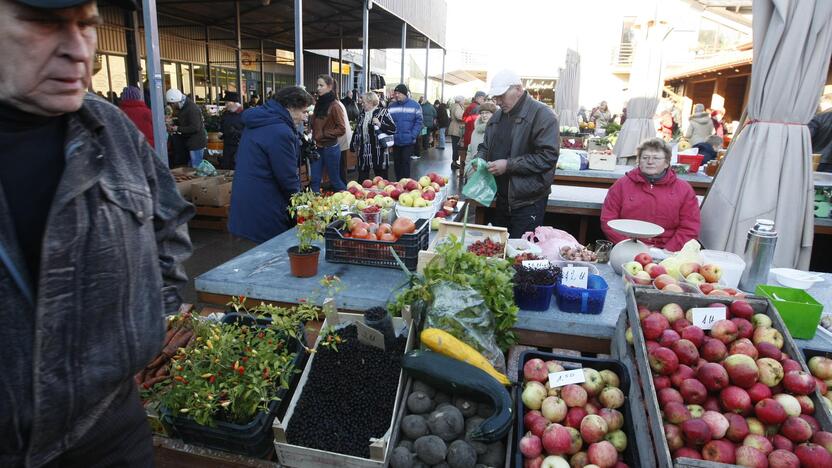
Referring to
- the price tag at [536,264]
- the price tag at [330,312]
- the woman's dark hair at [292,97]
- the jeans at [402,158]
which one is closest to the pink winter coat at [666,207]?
the price tag at [536,264]

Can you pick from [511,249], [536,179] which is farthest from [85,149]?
[536,179]

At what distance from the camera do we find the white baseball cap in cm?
410

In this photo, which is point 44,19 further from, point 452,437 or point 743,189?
point 743,189

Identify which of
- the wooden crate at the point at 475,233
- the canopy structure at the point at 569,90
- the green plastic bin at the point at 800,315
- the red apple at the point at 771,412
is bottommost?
the red apple at the point at 771,412

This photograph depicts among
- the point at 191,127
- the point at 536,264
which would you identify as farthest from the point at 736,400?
the point at 191,127

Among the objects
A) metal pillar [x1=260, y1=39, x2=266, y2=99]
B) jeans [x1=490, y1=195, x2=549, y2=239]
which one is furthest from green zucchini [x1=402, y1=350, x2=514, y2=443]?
metal pillar [x1=260, y1=39, x2=266, y2=99]

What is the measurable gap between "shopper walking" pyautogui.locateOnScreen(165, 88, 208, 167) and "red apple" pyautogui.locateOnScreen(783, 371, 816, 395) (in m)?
9.05

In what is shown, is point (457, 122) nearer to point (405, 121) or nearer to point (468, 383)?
point (405, 121)

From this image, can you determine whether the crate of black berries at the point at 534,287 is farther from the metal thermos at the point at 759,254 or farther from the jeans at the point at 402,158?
the jeans at the point at 402,158

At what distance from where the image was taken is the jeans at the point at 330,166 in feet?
26.5

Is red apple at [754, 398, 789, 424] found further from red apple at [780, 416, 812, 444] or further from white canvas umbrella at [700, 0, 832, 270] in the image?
white canvas umbrella at [700, 0, 832, 270]

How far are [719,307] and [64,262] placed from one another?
87.8 inches

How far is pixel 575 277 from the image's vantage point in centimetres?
243

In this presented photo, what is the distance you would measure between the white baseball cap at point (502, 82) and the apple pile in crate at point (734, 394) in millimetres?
2617
